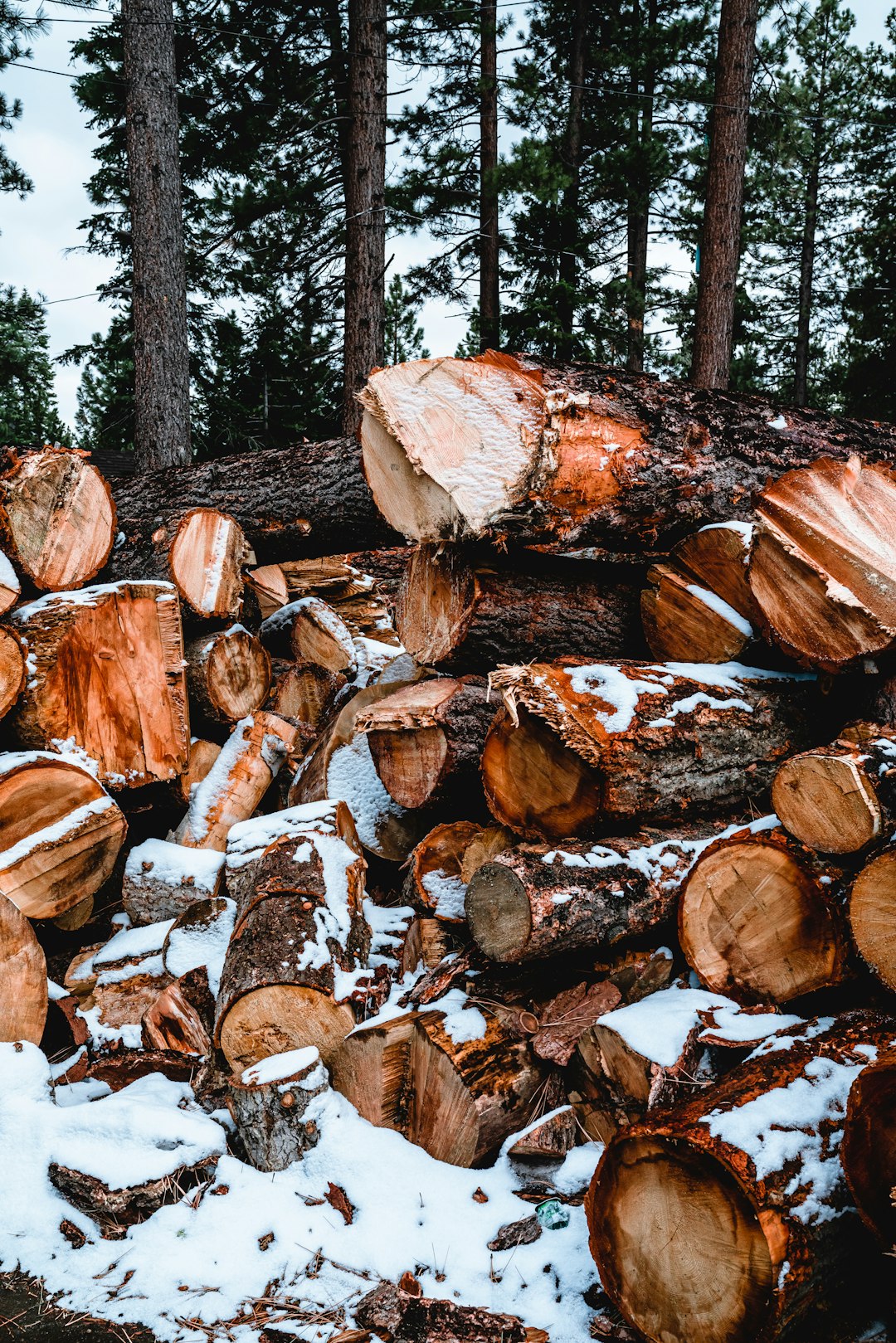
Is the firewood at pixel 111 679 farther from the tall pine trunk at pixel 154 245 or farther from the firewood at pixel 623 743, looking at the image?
the tall pine trunk at pixel 154 245

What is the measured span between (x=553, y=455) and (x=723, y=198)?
20.8 ft

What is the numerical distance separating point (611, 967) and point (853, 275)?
20358 millimetres

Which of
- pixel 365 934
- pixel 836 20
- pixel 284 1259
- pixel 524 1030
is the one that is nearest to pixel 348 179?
pixel 365 934

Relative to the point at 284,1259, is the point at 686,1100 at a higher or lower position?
higher

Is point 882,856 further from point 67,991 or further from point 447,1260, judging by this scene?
point 67,991

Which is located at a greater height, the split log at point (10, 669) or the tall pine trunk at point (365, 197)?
the tall pine trunk at point (365, 197)

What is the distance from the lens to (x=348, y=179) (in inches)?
313

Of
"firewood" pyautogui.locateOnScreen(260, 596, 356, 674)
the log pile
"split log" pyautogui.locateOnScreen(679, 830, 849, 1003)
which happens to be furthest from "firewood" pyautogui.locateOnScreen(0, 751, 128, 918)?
"split log" pyautogui.locateOnScreen(679, 830, 849, 1003)

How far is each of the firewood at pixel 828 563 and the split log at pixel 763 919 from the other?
84 centimetres

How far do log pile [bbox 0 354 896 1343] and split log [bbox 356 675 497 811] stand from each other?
17 mm

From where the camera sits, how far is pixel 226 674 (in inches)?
171

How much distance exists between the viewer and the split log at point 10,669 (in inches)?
131

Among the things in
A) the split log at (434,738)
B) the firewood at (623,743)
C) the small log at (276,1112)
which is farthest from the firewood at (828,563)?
the small log at (276,1112)

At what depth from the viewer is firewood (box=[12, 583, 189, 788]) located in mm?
3477
